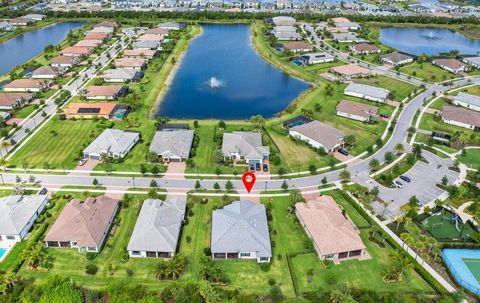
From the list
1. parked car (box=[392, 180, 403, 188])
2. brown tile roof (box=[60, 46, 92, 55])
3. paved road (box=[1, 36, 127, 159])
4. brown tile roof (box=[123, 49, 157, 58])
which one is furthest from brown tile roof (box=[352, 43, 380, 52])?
brown tile roof (box=[60, 46, 92, 55])

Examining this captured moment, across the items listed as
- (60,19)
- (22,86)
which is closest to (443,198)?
(22,86)

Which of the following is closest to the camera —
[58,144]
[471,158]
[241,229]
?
[241,229]

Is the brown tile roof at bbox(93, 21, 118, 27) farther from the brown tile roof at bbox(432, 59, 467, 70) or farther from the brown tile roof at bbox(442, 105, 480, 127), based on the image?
the brown tile roof at bbox(442, 105, 480, 127)

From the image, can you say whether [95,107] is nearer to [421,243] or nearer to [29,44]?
[421,243]

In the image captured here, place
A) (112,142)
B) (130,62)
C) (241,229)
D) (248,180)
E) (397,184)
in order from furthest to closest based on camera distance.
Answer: (130,62)
(112,142)
(248,180)
(397,184)
(241,229)

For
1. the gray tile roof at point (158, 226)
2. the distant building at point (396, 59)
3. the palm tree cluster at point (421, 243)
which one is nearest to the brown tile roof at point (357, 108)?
the distant building at point (396, 59)

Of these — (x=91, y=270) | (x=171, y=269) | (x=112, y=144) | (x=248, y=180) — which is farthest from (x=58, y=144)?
(x=171, y=269)
